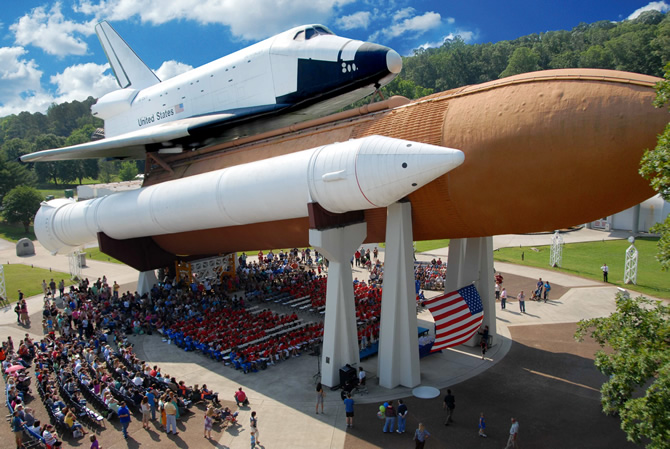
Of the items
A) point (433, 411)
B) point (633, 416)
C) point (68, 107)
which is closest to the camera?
point (633, 416)

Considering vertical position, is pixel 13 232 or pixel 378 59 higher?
pixel 378 59

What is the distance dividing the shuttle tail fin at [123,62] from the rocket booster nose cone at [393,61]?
699 inches

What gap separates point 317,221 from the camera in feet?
42.4

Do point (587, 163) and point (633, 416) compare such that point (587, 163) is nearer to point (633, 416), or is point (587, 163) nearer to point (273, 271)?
point (633, 416)

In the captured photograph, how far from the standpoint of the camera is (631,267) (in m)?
25.6

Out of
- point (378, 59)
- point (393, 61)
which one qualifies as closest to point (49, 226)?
point (378, 59)

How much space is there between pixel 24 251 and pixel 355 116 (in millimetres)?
40177

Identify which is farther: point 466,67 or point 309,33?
point 466,67

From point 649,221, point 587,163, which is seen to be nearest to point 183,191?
point 587,163

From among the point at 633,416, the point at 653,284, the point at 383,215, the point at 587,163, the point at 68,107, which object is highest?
the point at 68,107

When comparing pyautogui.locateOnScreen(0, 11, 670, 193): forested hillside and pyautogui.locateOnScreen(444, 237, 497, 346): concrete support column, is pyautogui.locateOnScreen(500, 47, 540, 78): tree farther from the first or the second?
pyautogui.locateOnScreen(444, 237, 497, 346): concrete support column

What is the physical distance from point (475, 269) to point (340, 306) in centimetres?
549

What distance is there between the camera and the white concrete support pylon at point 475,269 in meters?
16.1

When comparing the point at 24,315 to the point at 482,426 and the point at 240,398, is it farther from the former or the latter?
the point at 482,426
